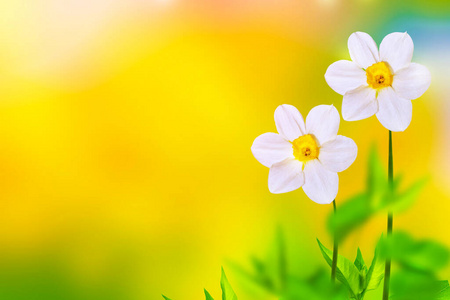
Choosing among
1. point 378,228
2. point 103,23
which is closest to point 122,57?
point 103,23

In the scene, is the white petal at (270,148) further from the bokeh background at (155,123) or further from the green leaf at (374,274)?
the bokeh background at (155,123)

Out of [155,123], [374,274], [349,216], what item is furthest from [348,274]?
[155,123]

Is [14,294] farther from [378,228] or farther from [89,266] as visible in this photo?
[378,228]

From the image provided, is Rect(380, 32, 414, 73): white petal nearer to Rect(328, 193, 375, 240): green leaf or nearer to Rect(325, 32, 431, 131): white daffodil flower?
Rect(325, 32, 431, 131): white daffodil flower

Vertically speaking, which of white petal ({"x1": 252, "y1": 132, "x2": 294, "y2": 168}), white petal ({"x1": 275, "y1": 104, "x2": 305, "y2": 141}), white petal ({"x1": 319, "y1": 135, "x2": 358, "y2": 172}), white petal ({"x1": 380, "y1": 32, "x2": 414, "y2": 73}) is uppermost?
white petal ({"x1": 380, "y1": 32, "x2": 414, "y2": 73})

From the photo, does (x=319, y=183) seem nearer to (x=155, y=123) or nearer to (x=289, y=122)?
(x=289, y=122)

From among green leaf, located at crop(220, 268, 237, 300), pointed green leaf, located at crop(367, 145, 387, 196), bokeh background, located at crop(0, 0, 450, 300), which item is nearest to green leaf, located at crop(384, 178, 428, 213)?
pointed green leaf, located at crop(367, 145, 387, 196)

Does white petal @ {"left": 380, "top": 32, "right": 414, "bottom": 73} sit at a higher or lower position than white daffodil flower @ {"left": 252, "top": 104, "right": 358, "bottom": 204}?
higher
